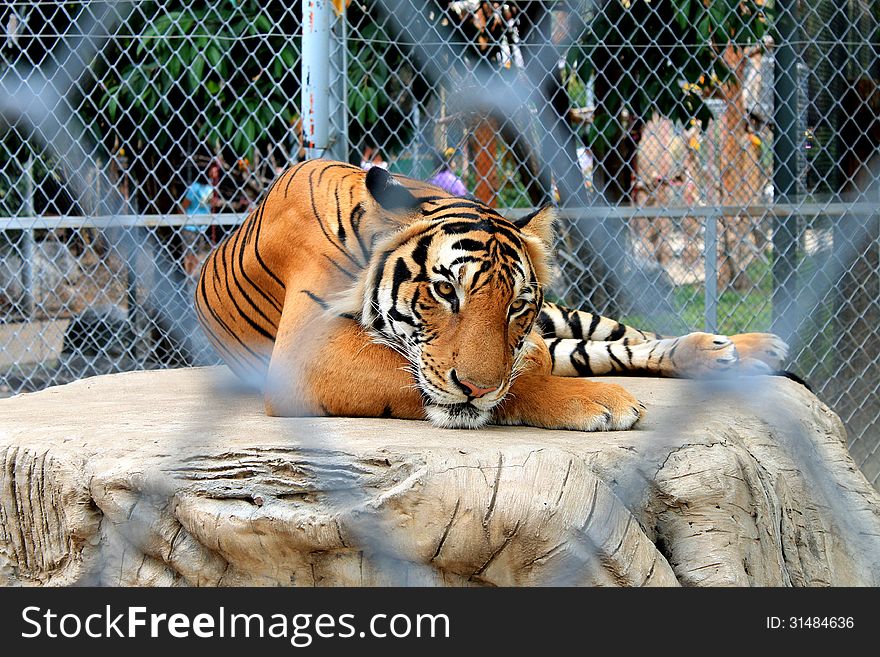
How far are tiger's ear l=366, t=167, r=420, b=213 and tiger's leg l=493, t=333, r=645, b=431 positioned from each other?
30 centimetres

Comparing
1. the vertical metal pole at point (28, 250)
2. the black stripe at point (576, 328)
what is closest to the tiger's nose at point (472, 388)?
the black stripe at point (576, 328)

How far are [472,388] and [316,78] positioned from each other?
113 centimetres

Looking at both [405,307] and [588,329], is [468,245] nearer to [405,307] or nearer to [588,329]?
[405,307]

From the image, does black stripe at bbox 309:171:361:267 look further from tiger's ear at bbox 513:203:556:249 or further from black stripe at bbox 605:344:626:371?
black stripe at bbox 605:344:626:371

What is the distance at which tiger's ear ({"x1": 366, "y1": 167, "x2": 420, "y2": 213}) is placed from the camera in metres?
1.38

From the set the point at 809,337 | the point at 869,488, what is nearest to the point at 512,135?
the point at 809,337

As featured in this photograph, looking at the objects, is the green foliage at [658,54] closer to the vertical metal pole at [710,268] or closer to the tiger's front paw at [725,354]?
the vertical metal pole at [710,268]

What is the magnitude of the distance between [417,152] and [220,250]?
34.5 inches

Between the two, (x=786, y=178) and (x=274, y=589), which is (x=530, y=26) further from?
(x=274, y=589)

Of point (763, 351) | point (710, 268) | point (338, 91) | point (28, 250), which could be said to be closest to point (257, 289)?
point (338, 91)

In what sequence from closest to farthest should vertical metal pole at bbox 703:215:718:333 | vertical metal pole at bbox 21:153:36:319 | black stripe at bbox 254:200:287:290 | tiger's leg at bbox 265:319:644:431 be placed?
1. tiger's leg at bbox 265:319:644:431
2. black stripe at bbox 254:200:287:290
3. vertical metal pole at bbox 703:215:718:333
4. vertical metal pole at bbox 21:153:36:319

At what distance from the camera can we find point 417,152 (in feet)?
8.79

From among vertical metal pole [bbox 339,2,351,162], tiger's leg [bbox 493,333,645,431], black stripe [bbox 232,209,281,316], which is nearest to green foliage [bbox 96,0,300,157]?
vertical metal pole [bbox 339,2,351,162]

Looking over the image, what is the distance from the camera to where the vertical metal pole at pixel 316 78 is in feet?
7.02
